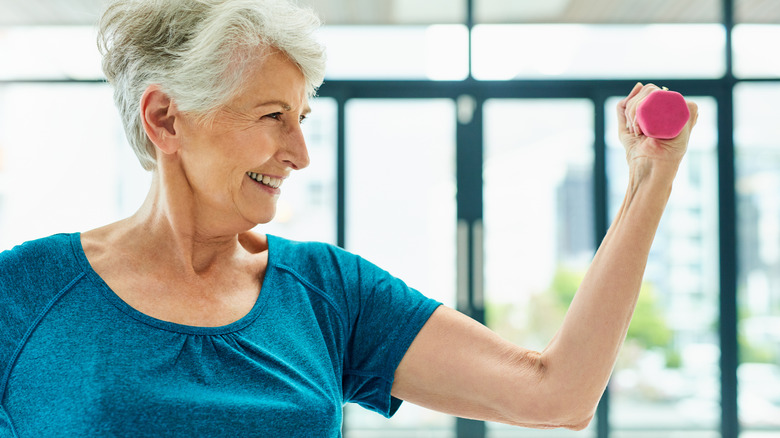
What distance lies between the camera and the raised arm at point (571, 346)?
73cm

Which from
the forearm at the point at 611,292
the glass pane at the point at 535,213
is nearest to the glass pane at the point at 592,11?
the glass pane at the point at 535,213

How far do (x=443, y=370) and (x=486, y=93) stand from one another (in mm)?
2766

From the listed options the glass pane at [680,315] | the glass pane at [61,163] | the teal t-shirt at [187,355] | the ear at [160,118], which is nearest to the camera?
the teal t-shirt at [187,355]

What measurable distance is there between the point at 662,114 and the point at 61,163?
345 cm

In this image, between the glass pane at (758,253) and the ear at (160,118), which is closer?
the ear at (160,118)

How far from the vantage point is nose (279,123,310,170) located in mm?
824

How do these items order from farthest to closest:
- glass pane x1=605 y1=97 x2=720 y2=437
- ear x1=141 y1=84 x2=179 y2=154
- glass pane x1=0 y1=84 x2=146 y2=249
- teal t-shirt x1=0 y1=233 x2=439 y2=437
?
glass pane x1=0 y1=84 x2=146 y2=249 < glass pane x1=605 y1=97 x2=720 y2=437 < ear x1=141 y1=84 x2=179 y2=154 < teal t-shirt x1=0 y1=233 x2=439 y2=437

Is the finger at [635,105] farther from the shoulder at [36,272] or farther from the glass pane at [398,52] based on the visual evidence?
the glass pane at [398,52]

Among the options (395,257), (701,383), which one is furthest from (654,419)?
(395,257)

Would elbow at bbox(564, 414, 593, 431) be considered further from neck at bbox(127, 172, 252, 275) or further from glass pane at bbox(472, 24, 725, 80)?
glass pane at bbox(472, 24, 725, 80)

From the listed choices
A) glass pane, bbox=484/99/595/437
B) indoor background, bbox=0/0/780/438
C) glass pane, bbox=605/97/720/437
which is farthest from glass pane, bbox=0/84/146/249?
glass pane, bbox=605/97/720/437

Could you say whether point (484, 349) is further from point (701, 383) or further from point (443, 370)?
point (701, 383)

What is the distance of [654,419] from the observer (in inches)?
132

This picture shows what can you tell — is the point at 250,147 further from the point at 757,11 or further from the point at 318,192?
the point at 757,11
